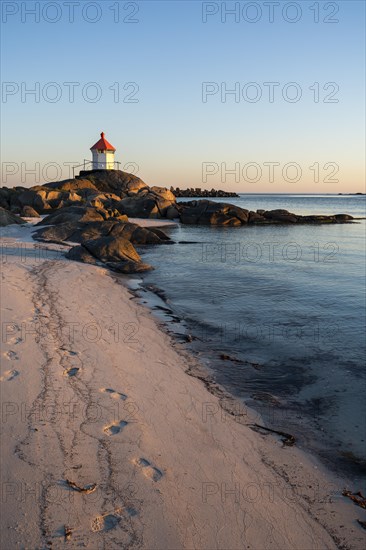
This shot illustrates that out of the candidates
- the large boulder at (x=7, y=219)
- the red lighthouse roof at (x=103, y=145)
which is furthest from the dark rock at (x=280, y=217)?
the red lighthouse roof at (x=103, y=145)

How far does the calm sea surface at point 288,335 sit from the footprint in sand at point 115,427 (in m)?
1.85

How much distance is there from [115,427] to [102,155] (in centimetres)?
6384

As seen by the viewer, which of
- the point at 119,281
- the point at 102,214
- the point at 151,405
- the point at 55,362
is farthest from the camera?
the point at 102,214

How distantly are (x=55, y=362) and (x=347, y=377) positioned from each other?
4.34 metres

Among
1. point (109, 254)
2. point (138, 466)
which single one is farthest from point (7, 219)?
point (138, 466)

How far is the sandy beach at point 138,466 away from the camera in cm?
297

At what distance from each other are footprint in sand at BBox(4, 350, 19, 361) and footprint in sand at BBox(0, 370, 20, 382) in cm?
39

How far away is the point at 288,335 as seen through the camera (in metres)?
8.75

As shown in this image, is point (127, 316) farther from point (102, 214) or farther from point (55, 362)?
point (102, 214)

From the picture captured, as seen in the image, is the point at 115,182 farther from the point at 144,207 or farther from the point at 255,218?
the point at 255,218

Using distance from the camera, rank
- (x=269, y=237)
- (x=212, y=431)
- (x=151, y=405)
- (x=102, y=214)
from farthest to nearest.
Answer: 1. (x=269, y=237)
2. (x=102, y=214)
3. (x=151, y=405)
4. (x=212, y=431)

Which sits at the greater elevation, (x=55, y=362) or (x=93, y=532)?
(x=55, y=362)

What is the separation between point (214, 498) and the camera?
339 centimetres

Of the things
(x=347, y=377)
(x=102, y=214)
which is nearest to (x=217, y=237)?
(x=102, y=214)
